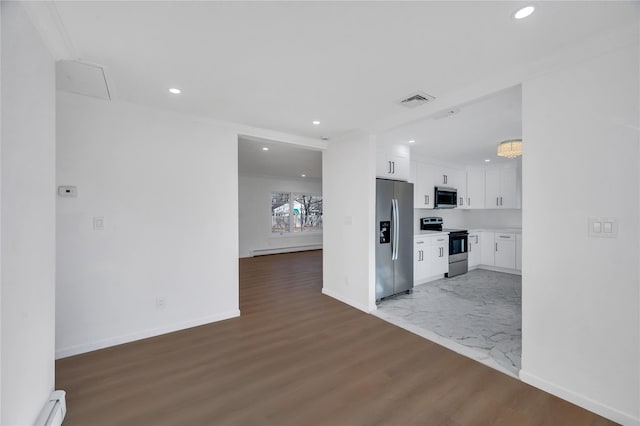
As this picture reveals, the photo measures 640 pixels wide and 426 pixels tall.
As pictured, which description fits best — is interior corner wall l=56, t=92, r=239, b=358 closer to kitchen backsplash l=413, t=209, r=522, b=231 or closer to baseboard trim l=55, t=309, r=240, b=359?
baseboard trim l=55, t=309, r=240, b=359

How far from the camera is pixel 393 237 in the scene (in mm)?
4035

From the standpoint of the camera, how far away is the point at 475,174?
20.9ft

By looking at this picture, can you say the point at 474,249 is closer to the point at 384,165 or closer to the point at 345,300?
the point at 384,165

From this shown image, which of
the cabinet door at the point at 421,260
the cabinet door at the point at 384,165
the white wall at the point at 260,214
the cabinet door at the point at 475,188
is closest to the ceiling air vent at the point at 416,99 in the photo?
the cabinet door at the point at 384,165

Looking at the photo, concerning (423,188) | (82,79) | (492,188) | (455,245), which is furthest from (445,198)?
(82,79)

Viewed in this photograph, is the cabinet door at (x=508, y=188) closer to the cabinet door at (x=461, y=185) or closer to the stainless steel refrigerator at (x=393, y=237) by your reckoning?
the cabinet door at (x=461, y=185)

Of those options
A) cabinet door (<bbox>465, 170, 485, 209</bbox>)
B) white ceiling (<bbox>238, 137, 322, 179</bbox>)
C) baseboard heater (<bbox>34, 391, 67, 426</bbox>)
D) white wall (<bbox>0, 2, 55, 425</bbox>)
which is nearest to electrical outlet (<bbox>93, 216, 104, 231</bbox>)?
white wall (<bbox>0, 2, 55, 425</bbox>)

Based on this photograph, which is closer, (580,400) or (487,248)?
(580,400)

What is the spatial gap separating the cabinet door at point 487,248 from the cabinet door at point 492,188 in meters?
0.71

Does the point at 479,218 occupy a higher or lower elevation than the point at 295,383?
higher

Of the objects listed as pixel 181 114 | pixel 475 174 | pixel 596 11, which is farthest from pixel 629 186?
pixel 475 174

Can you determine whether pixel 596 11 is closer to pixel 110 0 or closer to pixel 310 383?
pixel 110 0

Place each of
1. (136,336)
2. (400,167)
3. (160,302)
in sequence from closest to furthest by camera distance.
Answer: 1. (136,336)
2. (160,302)
3. (400,167)

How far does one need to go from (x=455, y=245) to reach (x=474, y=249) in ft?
3.42
